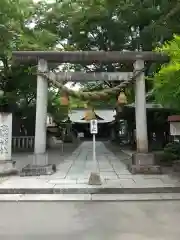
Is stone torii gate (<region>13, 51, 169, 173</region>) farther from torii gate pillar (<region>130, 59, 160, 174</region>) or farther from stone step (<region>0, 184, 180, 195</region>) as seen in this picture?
stone step (<region>0, 184, 180, 195</region>)

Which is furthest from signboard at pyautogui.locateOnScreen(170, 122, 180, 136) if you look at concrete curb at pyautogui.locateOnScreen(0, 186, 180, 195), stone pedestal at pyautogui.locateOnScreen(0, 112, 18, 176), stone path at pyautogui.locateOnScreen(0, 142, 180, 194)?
Result: stone pedestal at pyautogui.locateOnScreen(0, 112, 18, 176)

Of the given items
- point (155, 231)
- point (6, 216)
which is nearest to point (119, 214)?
point (155, 231)

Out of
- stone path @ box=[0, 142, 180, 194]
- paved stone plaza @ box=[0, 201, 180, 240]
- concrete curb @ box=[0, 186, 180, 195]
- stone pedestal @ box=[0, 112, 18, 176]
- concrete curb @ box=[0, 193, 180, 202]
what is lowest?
paved stone plaza @ box=[0, 201, 180, 240]

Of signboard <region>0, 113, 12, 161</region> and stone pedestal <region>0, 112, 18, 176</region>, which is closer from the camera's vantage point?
stone pedestal <region>0, 112, 18, 176</region>

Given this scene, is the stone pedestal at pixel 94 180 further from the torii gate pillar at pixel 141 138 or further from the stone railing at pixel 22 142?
the stone railing at pixel 22 142

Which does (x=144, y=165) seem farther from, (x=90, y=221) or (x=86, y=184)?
(x=90, y=221)

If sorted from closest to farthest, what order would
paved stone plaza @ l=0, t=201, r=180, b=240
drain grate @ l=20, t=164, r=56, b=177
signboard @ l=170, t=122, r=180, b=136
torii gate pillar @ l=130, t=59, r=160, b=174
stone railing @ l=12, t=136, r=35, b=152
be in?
paved stone plaza @ l=0, t=201, r=180, b=240
signboard @ l=170, t=122, r=180, b=136
drain grate @ l=20, t=164, r=56, b=177
torii gate pillar @ l=130, t=59, r=160, b=174
stone railing @ l=12, t=136, r=35, b=152

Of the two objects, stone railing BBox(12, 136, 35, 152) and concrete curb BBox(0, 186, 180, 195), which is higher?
stone railing BBox(12, 136, 35, 152)

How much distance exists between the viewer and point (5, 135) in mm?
13492

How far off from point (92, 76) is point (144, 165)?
4148 mm

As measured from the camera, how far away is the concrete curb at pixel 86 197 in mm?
9211

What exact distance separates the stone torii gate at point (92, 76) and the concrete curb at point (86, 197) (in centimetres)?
361

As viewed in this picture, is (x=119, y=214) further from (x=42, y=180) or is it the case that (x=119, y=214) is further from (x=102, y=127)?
(x=102, y=127)

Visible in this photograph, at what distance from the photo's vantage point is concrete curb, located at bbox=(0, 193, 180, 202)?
9.21 metres
